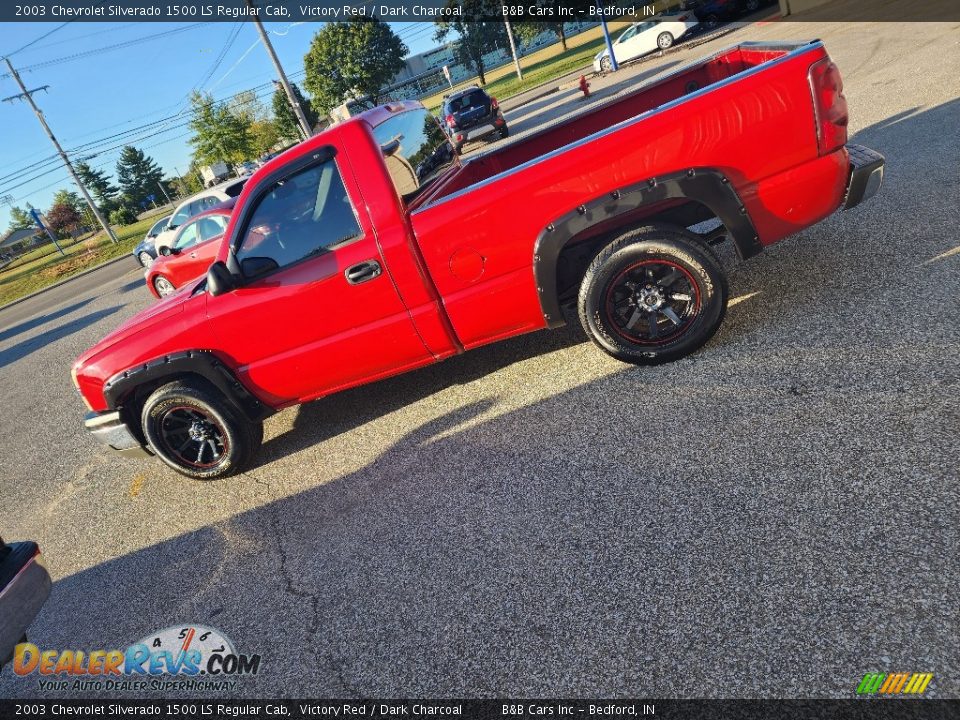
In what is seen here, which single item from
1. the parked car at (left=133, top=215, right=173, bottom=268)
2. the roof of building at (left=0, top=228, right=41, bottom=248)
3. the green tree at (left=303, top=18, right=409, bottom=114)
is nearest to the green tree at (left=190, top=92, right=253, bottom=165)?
the green tree at (left=303, top=18, right=409, bottom=114)

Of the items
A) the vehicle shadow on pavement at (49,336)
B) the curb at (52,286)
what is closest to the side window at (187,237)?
the vehicle shadow on pavement at (49,336)

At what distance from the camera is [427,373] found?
4.85 metres

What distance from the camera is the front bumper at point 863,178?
135 inches

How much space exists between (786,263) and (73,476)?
651cm

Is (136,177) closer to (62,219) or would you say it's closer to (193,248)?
(62,219)

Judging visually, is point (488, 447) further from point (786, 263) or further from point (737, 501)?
point (786, 263)

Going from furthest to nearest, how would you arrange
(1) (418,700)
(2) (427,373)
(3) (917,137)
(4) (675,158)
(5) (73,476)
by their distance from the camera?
(3) (917,137) → (5) (73,476) → (2) (427,373) → (4) (675,158) → (1) (418,700)

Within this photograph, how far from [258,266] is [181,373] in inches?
41.0

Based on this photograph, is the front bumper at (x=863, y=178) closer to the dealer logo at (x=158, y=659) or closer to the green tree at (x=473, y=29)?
the dealer logo at (x=158, y=659)

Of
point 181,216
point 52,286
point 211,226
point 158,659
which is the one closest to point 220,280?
point 158,659

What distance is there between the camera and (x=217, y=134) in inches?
2020

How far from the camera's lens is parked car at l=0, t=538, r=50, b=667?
2.68 meters

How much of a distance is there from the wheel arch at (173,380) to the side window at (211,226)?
20.3ft

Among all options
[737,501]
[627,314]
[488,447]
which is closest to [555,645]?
[737,501]
